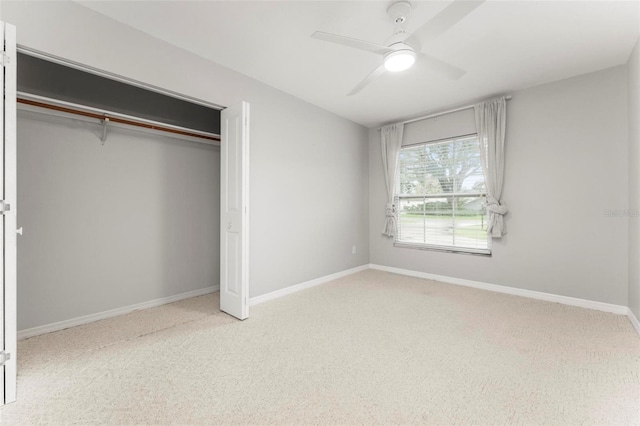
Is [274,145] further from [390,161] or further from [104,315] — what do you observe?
[104,315]

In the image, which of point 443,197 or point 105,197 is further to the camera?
point 443,197

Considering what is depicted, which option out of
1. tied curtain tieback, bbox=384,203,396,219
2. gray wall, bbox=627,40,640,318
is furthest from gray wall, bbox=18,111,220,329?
gray wall, bbox=627,40,640,318

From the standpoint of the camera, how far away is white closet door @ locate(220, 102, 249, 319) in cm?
271

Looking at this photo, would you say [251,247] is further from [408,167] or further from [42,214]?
[408,167]

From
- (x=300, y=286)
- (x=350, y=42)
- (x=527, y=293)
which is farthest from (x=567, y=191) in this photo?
(x=300, y=286)

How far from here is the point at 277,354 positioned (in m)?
2.05

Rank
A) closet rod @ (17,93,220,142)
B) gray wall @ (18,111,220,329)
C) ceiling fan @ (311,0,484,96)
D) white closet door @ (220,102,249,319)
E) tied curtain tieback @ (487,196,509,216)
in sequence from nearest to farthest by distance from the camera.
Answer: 1. ceiling fan @ (311,0,484,96)
2. closet rod @ (17,93,220,142)
3. gray wall @ (18,111,220,329)
4. white closet door @ (220,102,249,319)
5. tied curtain tieback @ (487,196,509,216)

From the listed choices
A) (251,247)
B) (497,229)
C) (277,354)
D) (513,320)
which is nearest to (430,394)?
(277,354)

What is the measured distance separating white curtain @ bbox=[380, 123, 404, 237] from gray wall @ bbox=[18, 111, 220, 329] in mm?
2724

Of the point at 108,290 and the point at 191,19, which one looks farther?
the point at 108,290

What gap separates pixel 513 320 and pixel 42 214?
4500mm

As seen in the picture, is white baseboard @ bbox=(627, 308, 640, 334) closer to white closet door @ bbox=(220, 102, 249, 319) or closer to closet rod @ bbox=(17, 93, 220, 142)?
white closet door @ bbox=(220, 102, 249, 319)

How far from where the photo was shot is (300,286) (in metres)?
3.77

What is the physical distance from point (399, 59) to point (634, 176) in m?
2.53
